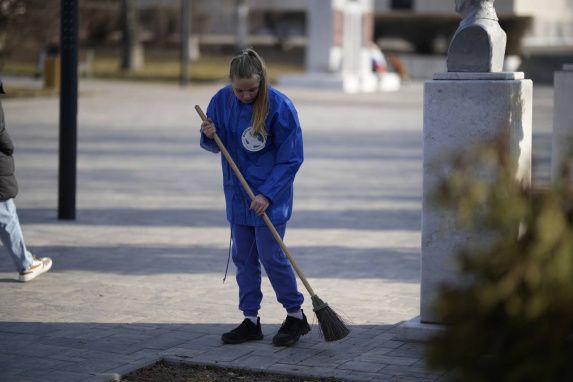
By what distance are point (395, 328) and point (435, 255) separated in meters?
0.61

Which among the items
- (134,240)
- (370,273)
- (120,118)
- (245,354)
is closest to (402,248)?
(370,273)

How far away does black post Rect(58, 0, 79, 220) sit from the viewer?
10117mm

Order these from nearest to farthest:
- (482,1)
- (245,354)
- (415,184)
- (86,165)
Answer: (245,354)
(482,1)
(415,184)
(86,165)

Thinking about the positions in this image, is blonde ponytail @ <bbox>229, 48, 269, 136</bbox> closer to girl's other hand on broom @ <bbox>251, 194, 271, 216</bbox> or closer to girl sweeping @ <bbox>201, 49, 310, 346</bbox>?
girl sweeping @ <bbox>201, 49, 310, 346</bbox>

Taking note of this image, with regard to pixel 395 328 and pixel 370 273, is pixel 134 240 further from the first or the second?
pixel 395 328

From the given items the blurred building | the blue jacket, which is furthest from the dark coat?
the blurred building

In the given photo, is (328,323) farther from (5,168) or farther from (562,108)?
(5,168)

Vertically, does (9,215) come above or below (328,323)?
above

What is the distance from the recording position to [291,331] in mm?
5953

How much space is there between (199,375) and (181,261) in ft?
10.5

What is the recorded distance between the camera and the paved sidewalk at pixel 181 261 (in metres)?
5.68

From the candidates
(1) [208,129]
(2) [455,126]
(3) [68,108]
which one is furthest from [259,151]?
(3) [68,108]

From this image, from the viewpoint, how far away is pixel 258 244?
5.92m

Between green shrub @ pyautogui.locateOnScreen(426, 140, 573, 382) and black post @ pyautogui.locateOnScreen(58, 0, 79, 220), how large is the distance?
295 inches
